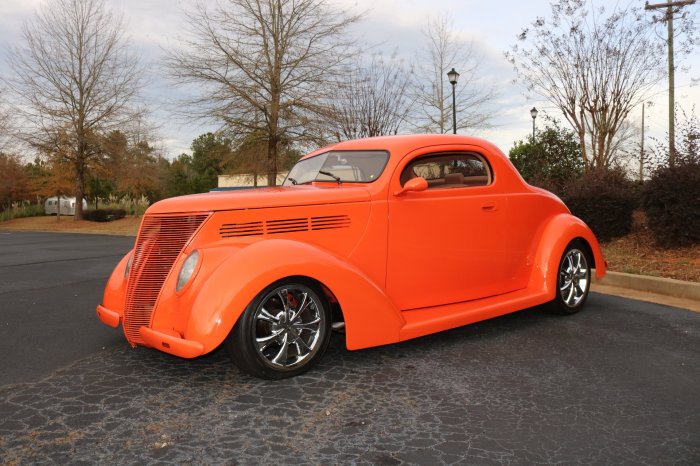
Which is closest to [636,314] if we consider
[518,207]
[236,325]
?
[518,207]

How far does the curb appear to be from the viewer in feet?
21.6

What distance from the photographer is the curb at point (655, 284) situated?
6.60m

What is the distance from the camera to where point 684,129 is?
9984 millimetres

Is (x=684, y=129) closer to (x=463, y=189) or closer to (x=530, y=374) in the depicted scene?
(x=463, y=189)

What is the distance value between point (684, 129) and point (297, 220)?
29.9 feet

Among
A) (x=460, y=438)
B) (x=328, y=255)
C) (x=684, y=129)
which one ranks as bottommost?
(x=460, y=438)

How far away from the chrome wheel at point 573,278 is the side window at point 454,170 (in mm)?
1276

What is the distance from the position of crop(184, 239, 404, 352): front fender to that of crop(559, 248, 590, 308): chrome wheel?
2298 millimetres

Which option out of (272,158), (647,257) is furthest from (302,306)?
(272,158)

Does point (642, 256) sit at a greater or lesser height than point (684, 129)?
lesser

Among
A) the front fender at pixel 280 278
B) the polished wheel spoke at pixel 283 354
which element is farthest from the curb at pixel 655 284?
the polished wheel spoke at pixel 283 354

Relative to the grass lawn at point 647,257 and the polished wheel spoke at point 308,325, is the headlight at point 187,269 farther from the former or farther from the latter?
the grass lawn at point 647,257

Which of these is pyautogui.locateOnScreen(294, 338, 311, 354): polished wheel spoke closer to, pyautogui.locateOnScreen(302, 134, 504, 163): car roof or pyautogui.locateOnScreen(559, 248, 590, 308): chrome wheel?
pyautogui.locateOnScreen(302, 134, 504, 163): car roof

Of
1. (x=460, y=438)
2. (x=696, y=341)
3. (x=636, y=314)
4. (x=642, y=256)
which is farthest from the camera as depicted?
(x=642, y=256)
